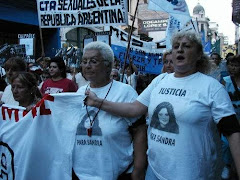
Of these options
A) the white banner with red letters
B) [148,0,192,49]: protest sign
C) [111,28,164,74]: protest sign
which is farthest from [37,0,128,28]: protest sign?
the white banner with red letters

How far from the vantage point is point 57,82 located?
5.04 meters

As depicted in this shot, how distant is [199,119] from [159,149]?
353 mm

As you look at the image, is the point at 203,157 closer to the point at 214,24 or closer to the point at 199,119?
the point at 199,119

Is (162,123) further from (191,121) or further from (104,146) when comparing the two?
(104,146)

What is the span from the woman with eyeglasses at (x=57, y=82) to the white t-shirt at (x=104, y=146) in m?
2.38

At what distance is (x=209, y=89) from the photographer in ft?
7.19

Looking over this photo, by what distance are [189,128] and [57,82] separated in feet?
10.5

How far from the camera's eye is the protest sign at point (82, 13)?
18.0ft

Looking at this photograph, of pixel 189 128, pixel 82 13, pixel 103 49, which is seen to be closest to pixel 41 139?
pixel 103 49

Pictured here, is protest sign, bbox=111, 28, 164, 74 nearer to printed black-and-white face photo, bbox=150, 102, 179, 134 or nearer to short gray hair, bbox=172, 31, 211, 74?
short gray hair, bbox=172, 31, 211, 74

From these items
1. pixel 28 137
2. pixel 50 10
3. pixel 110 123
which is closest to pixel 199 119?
pixel 110 123

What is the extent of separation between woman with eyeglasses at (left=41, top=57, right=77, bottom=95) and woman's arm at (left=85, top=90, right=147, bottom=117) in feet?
7.94

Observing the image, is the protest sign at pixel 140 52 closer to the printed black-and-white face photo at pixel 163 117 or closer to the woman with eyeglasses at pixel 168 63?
the woman with eyeglasses at pixel 168 63

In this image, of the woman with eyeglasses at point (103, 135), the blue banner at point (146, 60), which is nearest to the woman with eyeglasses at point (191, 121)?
the woman with eyeglasses at point (103, 135)
